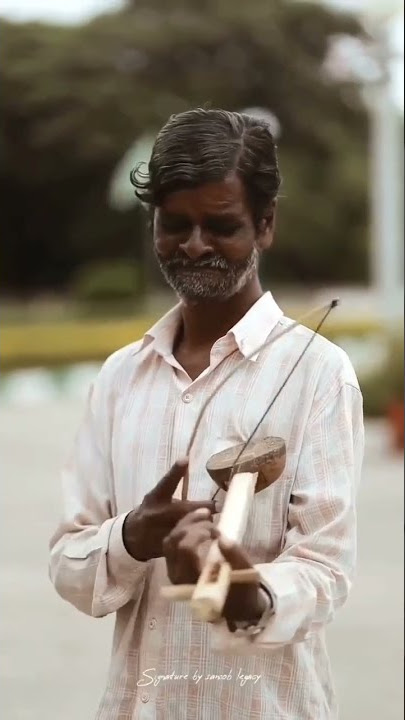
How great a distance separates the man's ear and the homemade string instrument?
0.13m

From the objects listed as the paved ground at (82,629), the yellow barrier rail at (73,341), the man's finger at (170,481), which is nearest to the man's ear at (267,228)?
the man's finger at (170,481)

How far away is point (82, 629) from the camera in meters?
5.93

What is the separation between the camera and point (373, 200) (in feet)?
106

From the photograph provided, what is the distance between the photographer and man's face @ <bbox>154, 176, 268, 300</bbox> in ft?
5.66

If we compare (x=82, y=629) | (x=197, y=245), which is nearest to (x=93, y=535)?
(x=197, y=245)

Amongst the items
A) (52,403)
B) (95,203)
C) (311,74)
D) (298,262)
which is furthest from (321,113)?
(52,403)

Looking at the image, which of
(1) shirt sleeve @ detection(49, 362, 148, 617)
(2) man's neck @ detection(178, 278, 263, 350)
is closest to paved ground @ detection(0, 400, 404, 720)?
(1) shirt sleeve @ detection(49, 362, 148, 617)

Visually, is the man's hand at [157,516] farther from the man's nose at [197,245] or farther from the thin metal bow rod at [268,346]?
the man's nose at [197,245]

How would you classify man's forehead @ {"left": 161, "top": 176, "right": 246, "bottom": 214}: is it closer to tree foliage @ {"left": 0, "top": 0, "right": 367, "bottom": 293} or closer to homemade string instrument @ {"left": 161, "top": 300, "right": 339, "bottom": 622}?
homemade string instrument @ {"left": 161, "top": 300, "right": 339, "bottom": 622}

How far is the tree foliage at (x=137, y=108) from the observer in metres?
30.9

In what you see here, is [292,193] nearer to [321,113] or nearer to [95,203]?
[321,113]

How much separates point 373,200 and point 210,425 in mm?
31021

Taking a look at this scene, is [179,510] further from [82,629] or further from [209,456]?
[82,629]

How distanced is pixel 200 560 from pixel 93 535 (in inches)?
14.3
